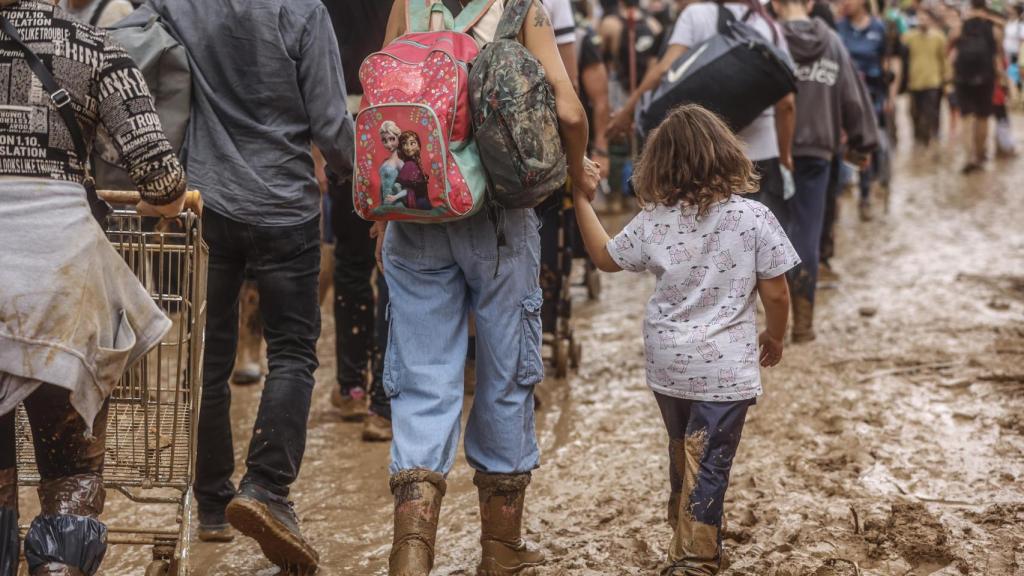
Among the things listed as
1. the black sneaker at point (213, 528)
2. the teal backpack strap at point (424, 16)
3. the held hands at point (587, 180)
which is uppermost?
the teal backpack strap at point (424, 16)

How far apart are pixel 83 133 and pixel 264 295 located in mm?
1192

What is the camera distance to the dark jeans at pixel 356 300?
568 cm

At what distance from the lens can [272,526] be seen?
13.1 feet

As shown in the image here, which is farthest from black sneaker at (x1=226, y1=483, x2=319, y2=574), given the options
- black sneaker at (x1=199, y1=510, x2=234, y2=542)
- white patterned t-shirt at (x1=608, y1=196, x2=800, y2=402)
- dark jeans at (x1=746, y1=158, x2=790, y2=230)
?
dark jeans at (x1=746, y1=158, x2=790, y2=230)

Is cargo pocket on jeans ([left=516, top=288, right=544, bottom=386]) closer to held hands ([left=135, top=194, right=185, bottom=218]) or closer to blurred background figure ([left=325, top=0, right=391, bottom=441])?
held hands ([left=135, top=194, right=185, bottom=218])

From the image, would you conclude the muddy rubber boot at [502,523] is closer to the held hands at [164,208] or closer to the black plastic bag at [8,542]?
the held hands at [164,208]

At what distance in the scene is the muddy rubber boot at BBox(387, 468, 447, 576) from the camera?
3.66 metres

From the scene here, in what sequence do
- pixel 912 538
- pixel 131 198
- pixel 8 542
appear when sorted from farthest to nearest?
pixel 912 538 → pixel 131 198 → pixel 8 542

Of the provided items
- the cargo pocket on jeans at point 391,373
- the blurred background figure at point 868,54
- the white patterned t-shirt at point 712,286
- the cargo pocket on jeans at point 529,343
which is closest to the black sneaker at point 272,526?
the cargo pocket on jeans at point 391,373

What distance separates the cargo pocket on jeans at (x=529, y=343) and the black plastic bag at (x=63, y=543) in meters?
1.33

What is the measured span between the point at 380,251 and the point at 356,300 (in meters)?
1.74

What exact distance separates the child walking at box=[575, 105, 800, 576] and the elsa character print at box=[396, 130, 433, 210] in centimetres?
74

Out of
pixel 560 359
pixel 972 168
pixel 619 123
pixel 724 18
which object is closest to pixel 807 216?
pixel 619 123

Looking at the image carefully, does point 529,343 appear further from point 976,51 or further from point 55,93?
point 976,51
